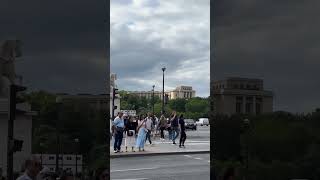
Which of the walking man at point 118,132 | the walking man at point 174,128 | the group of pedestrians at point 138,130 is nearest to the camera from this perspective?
the walking man at point 118,132

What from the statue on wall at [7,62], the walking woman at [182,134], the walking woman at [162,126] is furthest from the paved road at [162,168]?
the walking woman at [162,126]

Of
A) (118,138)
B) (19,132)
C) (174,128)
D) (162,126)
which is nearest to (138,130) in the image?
(118,138)

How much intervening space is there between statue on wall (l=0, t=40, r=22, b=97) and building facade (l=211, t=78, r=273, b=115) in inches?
143

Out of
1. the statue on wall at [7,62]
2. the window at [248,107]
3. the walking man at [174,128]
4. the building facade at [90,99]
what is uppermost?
the statue on wall at [7,62]

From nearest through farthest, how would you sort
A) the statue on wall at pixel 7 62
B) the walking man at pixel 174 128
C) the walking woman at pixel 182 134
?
the statue on wall at pixel 7 62
the walking woman at pixel 182 134
the walking man at pixel 174 128

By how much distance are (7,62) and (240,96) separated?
4.22 m

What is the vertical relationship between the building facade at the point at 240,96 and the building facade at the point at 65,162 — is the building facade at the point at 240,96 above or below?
above

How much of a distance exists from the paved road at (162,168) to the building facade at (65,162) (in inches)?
117

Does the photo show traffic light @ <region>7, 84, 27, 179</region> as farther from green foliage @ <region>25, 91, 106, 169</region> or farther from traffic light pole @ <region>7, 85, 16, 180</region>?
green foliage @ <region>25, 91, 106, 169</region>

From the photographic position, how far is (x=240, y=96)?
35.0 ft

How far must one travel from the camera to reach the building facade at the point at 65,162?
10008 millimetres

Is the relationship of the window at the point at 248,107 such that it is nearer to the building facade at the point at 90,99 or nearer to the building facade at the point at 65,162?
the building facade at the point at 90,99

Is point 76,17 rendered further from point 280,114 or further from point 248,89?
point 280,114

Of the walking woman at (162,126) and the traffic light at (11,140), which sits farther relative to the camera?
the walking woman at (162,126)
